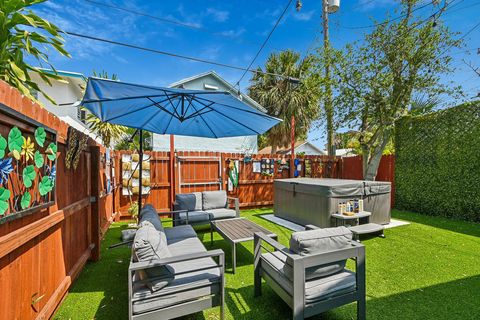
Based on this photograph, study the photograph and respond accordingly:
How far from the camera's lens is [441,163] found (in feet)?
20.7

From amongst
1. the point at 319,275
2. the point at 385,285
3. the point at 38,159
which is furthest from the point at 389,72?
the point at 38,159

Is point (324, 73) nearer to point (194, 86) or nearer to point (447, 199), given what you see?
point (447, 199)

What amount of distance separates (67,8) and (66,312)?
623 cm

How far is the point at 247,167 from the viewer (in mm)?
7793

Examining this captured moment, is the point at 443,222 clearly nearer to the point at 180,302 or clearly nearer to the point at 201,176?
the point at 201,176

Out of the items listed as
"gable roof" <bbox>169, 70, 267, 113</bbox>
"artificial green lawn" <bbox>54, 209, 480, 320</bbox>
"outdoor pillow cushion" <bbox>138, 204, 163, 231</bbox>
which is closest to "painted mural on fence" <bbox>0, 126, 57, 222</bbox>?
"outdoor pillow cushion" <bbox>138, 204, 163, 231</bbox>

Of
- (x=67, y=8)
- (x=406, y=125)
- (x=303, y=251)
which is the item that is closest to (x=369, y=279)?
(x=303, y=251)

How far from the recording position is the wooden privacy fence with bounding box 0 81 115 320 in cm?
162

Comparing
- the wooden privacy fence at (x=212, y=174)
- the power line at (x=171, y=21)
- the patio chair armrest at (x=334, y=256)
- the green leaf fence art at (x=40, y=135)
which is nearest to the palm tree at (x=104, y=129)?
the power line at (x=171, y=21)

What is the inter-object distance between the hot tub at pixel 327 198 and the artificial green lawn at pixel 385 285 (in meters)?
0.86

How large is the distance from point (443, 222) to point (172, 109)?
6.86 m

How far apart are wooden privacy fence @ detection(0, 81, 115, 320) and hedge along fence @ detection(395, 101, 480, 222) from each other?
26.7 feet

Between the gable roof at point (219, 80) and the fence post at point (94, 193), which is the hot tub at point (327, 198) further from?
the gable roof at point (219, 80)

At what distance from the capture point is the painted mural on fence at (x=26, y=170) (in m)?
1.52
